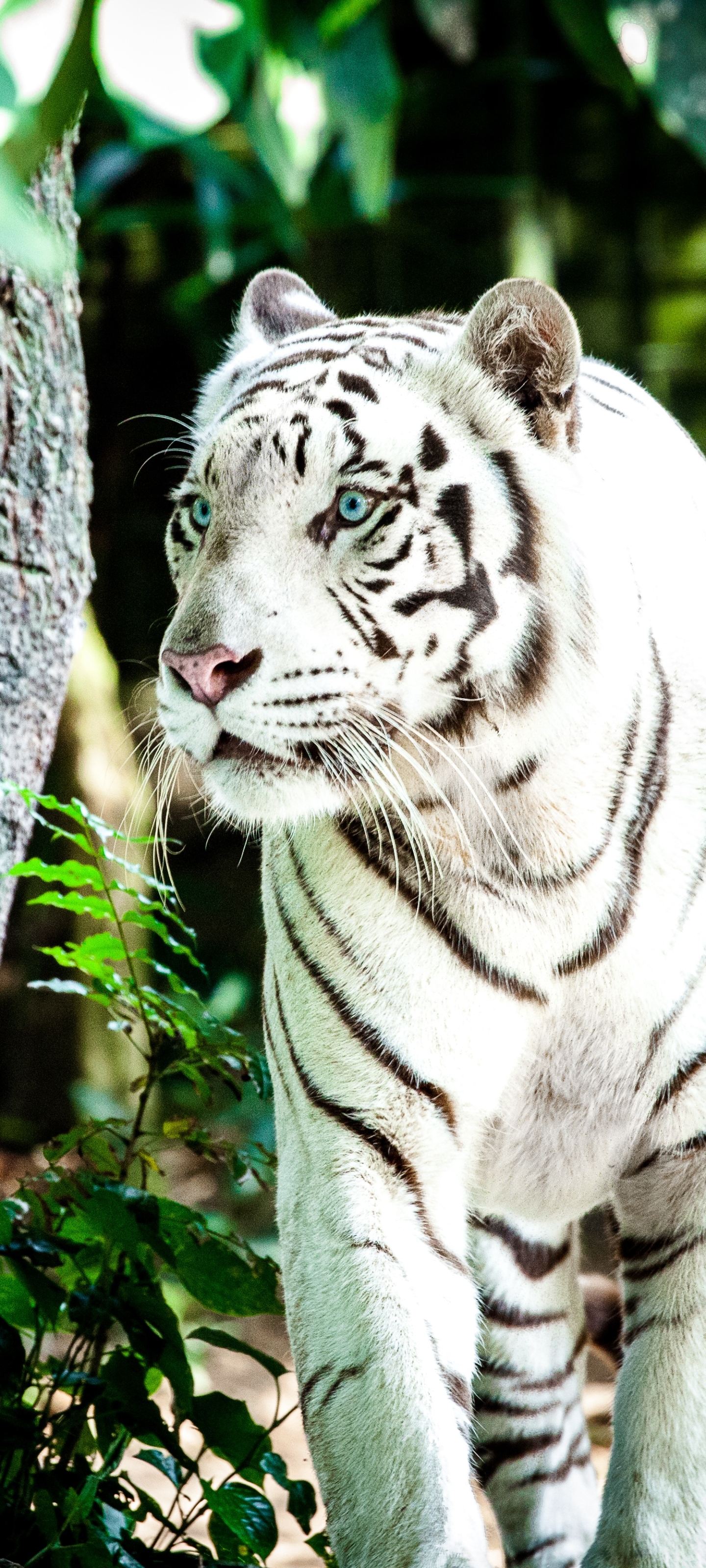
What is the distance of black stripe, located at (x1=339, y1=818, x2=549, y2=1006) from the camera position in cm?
165

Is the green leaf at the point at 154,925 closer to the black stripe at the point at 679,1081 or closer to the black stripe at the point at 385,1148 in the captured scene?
the black stripe at the point at 385,1148

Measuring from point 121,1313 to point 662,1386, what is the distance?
653 mm

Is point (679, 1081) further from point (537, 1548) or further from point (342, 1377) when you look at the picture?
point (537, 1548)

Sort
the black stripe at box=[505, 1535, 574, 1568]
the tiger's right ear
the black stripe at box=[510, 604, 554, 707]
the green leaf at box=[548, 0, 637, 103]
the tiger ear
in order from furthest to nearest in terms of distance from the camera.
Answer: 1. the green leaf at box=[548, 0, 637, 103]
2. the black stripe at box=[505, 1535, 574, 1568]
3. the tiger ear
4. the tiger's right ear
5. the black stripe at box=[510, 604, 554, 707]

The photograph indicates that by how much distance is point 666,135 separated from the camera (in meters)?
6.41

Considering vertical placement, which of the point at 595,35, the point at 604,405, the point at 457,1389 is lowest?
the point at 457,1389

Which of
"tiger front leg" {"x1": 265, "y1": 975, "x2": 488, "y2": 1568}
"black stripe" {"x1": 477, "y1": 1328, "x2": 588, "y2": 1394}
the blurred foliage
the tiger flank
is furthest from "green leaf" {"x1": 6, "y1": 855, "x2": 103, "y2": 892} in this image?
"black stripe" {"x1": 477, "y1": 1328, "x2": 588, "y2": 1394}

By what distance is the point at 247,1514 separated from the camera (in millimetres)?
1760

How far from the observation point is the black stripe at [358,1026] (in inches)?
64.1

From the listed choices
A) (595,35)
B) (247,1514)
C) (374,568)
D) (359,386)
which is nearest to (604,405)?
(359,386)

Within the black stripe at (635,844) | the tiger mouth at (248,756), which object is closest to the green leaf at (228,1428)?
the black stripe at (635,844)

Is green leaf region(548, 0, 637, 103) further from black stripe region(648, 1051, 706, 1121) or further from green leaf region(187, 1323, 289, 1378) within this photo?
green leaf region(187, 1323, 289, 1378)

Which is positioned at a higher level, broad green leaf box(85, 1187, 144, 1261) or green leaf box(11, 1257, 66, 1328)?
broad green leaf box(85, 1187, 144, 1261)

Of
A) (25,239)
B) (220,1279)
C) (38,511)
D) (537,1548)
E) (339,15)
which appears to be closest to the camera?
(25,239)
